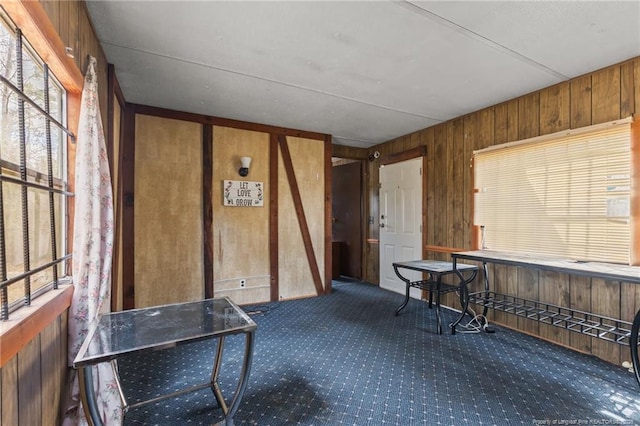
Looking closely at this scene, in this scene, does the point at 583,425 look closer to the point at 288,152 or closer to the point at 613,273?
the point at 613,273

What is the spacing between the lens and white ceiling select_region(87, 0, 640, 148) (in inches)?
71.5

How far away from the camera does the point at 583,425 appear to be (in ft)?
5.44

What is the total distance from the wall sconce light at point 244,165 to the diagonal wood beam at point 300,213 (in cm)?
56

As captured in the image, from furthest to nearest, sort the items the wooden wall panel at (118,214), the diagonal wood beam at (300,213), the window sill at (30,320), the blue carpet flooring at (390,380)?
the diagonal wood beam at (300,213), the wooden wall panel at (118,214), the blue carpet flooring at (390,380), the window sill at (30,320)

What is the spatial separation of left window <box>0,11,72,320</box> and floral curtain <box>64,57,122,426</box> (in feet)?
0.34

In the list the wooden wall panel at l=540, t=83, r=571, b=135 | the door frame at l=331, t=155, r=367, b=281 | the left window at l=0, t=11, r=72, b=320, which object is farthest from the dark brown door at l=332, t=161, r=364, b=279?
the left window at l=0, t=11, r=72, b=320

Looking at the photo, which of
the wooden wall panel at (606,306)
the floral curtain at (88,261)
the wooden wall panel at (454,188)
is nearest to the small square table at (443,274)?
the wooden wall panel at (454,188)

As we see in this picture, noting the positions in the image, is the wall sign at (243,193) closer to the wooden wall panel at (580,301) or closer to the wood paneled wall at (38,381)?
the wood paneled wall at (38,381)

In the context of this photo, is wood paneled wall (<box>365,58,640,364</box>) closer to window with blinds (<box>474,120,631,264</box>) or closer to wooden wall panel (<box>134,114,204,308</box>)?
window with blinds (<box>474,120,631,264</box>)

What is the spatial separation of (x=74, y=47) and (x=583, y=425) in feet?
11.4

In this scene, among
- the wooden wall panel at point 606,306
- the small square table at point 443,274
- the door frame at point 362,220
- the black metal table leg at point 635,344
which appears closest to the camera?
the black metal table leg at point 635,344

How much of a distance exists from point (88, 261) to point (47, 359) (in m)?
0.51

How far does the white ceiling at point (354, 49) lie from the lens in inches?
71.5

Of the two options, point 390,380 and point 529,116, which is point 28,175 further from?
point 529,116
